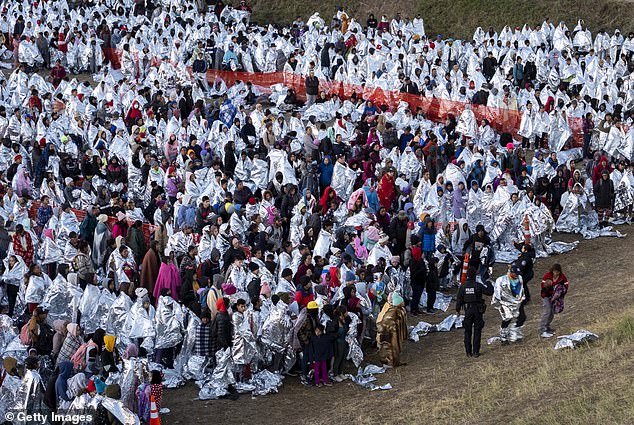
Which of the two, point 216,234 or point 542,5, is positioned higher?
point 542,5

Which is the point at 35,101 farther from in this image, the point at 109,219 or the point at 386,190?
the point at 386,190

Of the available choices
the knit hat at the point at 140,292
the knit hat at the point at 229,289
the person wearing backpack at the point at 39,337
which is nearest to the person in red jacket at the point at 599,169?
the knit hat at the point at 229,289

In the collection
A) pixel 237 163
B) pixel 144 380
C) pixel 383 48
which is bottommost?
pixel 144 380

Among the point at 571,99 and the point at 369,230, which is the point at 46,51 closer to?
the point at 571,99

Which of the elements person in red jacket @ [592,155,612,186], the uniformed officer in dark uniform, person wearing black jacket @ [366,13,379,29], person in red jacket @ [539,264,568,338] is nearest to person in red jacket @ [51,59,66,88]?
person wearing black jacket @ [366,13,379,29]

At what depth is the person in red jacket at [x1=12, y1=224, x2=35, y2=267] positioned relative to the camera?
20891 millimetres

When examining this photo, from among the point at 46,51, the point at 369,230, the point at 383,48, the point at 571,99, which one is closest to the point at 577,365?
the point at 369,230

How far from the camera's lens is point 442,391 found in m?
17.2

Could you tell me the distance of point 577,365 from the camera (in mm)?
17109

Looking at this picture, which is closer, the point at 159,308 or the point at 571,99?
the point at 159,308

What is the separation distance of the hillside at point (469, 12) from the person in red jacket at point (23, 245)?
940 inches

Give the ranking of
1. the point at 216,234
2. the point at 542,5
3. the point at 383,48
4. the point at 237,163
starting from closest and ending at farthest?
the point at 216,234
the point at 237,163
the point at 383,48
the point at 542,5

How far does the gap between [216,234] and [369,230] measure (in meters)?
2.44

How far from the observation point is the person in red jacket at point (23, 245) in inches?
822
